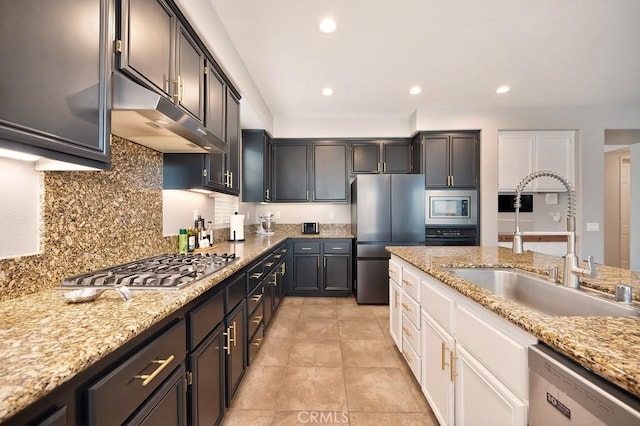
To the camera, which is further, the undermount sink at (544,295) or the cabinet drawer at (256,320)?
the cabinet drawer at (256,320)

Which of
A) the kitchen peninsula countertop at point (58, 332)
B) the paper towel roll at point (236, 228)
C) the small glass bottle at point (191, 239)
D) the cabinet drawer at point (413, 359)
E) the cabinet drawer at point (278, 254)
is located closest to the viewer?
the kitchen peninsula countertop at point (58, 332)

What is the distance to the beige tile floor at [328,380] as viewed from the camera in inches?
62.1

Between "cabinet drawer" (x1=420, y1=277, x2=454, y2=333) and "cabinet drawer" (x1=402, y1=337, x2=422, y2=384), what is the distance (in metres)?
0.39

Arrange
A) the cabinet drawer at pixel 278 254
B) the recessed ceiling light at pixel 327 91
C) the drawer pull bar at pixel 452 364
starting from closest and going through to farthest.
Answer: the drawer pull bar at pixel 452 364, the cabinet drawer at pixel 278 254, the recessed ceiling light at pixel 327 91

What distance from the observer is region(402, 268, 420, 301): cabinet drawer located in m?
1.72

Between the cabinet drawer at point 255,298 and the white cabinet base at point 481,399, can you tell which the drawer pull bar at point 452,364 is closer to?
the white cabinet base at point 481,399

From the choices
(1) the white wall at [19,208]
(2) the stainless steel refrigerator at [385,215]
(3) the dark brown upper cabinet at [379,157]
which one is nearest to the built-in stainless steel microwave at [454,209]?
(2) the stainless steel refrigerator at [385,215]

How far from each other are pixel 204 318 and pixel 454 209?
361cm

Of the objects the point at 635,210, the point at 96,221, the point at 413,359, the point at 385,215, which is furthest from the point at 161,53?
the point at 635,210

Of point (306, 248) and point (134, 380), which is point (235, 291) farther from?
point (306, 248)

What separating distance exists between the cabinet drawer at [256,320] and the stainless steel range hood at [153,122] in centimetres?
129

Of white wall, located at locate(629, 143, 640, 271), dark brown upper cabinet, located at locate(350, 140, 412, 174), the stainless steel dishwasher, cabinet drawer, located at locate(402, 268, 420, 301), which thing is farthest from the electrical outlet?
the stainless steel dishwasher

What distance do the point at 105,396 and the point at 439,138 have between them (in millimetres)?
4164

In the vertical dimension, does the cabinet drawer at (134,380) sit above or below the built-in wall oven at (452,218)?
below
